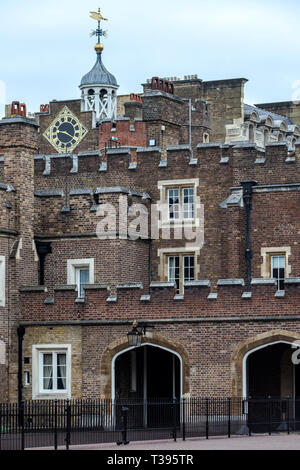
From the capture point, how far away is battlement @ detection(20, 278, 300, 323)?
1757 inches

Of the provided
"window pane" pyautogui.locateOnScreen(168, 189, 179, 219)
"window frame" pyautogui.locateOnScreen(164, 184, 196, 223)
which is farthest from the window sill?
"window pane" pyautogui.locateOnScreen(168, 189, 179, 219)

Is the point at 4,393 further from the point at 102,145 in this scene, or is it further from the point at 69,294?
the point at 102,145

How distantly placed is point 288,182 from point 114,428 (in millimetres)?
10929

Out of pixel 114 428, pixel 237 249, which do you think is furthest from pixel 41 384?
pixel 237 249

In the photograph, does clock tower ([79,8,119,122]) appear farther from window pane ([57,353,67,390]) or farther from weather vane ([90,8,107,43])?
window pane ([57,353,67,390])

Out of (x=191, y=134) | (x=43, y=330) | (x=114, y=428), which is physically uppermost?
(x=191, y=134)

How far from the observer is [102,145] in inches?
2781

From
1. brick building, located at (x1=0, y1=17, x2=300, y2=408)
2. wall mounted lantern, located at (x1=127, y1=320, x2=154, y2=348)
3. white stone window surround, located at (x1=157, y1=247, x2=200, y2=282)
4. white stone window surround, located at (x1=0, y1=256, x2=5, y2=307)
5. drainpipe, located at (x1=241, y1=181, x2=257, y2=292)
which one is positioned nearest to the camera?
wall mounted lantern, located at (x1=127, y1=320, x2=154, y2=348)

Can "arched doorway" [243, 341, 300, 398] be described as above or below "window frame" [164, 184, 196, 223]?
below

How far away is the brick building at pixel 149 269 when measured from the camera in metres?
45.2

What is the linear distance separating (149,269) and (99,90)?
35.6 m

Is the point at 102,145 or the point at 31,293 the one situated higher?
the point at 102,145

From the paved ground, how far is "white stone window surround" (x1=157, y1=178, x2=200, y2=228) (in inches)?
462

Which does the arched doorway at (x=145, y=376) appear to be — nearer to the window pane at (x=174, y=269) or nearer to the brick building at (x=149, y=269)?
the brick building at (x=149, y=269)
